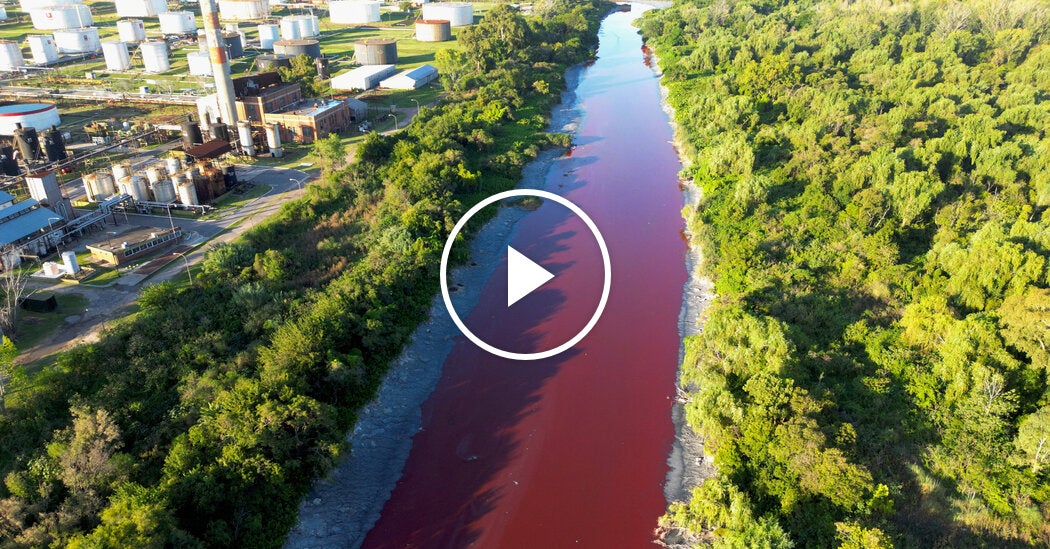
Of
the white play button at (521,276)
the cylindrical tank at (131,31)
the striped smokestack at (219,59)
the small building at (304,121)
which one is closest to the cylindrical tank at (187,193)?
the striped smokestack at (219,59)

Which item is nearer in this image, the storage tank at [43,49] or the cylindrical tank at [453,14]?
the storage tank at [43,49]

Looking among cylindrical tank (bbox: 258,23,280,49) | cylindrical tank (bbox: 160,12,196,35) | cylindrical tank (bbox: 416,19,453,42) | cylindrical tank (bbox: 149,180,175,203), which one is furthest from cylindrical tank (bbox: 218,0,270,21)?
cylindrical tank (bbox: 149,180,175,203)

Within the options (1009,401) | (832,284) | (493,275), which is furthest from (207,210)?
(1009,401)

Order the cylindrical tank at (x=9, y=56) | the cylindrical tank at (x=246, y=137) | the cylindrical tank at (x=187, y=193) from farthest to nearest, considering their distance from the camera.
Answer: the cylindrical tank at (x=9, y=56)
the cylindrical tank at (x=246, y=137)
the cylindrical tank at (x=187, y=193)

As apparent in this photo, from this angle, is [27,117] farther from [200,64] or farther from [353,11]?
[353,11]

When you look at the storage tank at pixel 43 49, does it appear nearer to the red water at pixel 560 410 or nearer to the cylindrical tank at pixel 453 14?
the cylindrical tank at pixel 453 14

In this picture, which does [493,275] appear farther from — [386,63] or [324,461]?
[386,63]
